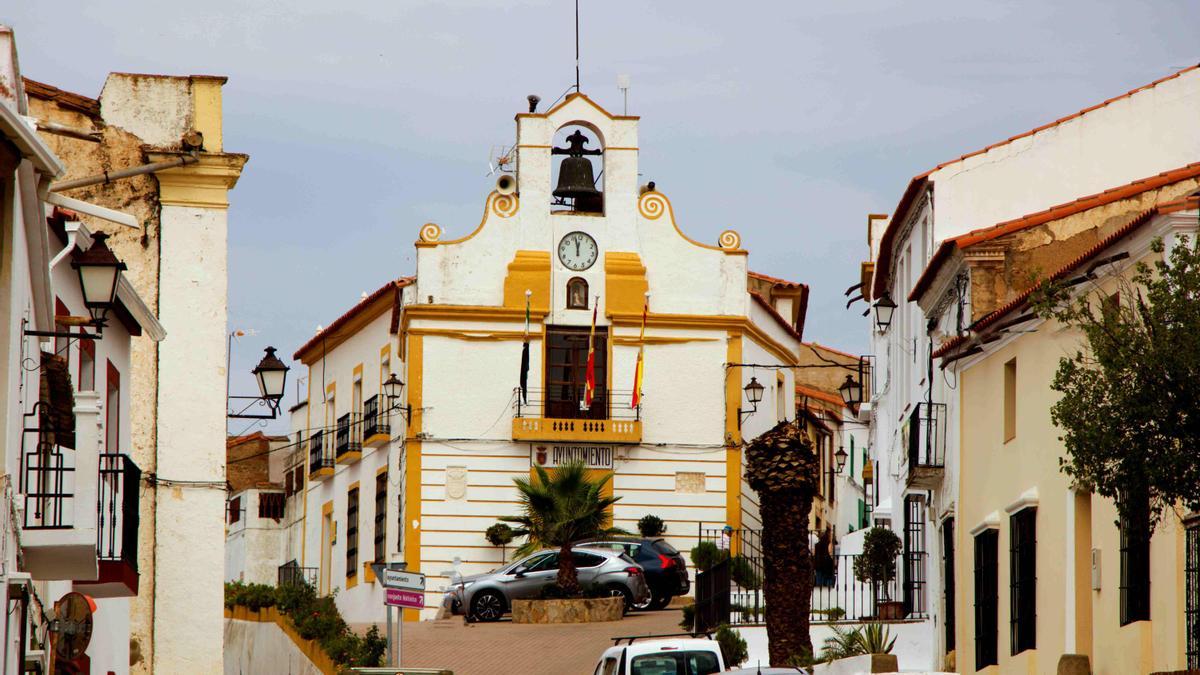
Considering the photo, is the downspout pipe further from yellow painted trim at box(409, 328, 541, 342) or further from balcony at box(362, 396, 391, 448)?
balcony at box(362, 396, 391, 448)

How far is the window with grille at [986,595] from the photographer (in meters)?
26.7

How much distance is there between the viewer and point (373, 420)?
5316cm

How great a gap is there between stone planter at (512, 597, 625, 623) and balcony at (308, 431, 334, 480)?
→ 1562 centimetres

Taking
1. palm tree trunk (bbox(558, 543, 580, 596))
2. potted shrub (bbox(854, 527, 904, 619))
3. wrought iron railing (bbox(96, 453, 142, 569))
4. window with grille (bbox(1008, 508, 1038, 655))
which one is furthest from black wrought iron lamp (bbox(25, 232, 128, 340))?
palm tree trunk (bbox(558, 543, 580, 596))

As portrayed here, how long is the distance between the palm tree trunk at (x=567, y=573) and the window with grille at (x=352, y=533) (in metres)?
11.9

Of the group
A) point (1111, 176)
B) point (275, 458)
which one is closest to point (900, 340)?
point (1111, 176)

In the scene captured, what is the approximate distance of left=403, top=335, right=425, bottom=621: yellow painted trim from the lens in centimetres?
4912

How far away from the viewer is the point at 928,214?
3328cm

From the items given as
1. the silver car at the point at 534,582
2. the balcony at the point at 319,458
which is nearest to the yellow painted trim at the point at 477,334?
the silver car at the point at 534,582

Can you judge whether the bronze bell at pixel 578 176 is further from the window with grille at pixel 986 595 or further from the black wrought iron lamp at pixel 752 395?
the window with grille at pixel 986 595

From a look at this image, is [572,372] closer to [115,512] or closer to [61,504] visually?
[115,512]

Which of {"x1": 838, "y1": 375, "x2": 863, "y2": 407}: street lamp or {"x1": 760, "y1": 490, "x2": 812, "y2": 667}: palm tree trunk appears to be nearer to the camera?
{"x1": 760, "y1": 490, "x2": 812, "y2": 667}: palm tree trunk

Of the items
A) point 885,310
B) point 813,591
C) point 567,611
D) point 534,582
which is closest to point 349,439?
point 534,582

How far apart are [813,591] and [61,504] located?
1031 inches
